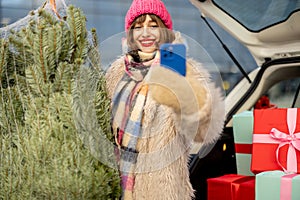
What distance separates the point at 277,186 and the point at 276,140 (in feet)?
0.57

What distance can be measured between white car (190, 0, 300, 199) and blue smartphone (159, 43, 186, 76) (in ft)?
3.54

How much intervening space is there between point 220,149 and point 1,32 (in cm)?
130

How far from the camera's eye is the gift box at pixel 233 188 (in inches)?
64.8

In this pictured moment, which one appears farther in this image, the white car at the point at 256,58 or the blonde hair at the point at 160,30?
the white car at the point at 256,58

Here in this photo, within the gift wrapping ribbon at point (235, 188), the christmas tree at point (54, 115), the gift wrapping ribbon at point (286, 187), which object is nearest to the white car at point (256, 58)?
the gift wrapping ribbon at point (235, 188)

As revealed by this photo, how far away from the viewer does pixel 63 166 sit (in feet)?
4.03

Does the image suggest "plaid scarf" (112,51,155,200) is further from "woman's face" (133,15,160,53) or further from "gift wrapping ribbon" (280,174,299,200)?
"gift wrapping ribbon" (280,174,299,200)

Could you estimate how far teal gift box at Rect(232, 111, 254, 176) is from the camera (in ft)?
5.79

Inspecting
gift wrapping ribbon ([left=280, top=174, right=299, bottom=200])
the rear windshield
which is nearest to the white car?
the rear windshield

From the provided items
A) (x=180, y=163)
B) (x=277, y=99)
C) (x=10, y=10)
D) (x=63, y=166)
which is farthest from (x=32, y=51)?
(x=277, y=99)

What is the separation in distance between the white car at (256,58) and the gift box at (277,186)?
31.6 inches

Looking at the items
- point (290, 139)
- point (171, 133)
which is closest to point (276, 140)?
point (290, 139)

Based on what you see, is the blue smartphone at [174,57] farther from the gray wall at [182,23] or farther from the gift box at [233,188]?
the gray wall at [182,23]

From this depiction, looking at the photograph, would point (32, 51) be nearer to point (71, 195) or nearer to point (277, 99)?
point (71, 195)
